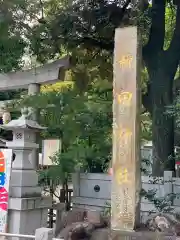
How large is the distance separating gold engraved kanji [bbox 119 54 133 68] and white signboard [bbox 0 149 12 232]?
3.01m

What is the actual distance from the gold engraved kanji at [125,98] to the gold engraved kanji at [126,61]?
0.46 meters

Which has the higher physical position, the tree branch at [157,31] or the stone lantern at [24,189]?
the tree branch at [157,31]

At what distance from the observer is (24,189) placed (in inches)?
286

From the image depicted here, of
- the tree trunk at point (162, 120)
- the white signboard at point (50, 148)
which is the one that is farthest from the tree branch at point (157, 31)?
the white signboard at point (50, 148)

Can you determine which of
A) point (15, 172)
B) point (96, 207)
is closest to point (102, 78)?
point (96, 207)

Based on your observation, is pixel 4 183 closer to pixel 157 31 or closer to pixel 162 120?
pixel 162 120

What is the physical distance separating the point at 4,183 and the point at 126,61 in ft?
11.5

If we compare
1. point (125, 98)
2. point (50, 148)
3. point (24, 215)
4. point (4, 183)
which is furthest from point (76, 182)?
point (125, 98)

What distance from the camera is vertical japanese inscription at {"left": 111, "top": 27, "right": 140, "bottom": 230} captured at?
17.1ft

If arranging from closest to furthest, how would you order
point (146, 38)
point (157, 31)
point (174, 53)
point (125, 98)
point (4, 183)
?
point (125, 98) → point (4, 183) → point (174, 53) → point (157, 31) → point (146, 38)

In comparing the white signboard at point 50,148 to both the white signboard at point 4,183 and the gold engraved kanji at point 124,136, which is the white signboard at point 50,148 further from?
the gold engraved kanji at point 124,136

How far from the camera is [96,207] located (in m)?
8.84

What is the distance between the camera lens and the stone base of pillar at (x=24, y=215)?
7.05 metres

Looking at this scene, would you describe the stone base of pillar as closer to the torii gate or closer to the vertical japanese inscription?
the torii gate
